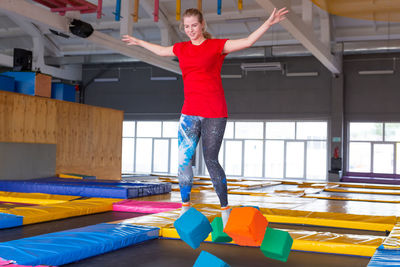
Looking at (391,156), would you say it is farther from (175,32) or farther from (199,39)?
(199,39)

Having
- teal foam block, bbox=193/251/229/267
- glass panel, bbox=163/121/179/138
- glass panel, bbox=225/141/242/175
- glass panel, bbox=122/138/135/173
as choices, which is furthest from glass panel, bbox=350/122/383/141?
teal foam block, bbox=193/251/229/267

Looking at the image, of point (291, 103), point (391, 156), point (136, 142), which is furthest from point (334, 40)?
point (136, 142)

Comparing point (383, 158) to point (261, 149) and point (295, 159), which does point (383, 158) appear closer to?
point (295, 159)

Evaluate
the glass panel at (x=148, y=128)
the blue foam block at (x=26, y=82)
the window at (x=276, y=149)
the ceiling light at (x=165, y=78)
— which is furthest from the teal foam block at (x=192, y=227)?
the glass panel at (x=148, y=128)

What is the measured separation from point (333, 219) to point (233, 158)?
13494 mm

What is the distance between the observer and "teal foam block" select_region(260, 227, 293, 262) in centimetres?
216

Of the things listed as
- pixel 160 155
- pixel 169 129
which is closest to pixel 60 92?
pixel 169 129

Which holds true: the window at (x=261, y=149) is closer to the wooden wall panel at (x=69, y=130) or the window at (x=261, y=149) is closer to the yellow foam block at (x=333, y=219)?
the wooden wall panel at (x=69, y=130)

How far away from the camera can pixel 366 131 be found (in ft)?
51.7

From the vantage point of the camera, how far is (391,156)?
50.9 ft

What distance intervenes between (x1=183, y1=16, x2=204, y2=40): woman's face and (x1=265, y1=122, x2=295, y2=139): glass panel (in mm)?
14654

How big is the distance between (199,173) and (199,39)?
50.1 ft

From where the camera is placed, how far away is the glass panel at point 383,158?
50.7 feet

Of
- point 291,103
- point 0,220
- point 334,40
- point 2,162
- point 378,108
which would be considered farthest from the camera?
point 291,103
